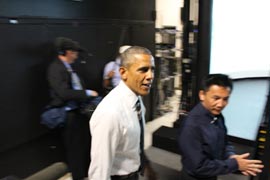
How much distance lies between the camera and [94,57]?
11.5ft

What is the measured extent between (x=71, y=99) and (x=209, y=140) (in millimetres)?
1551

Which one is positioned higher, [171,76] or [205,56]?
[205,56]

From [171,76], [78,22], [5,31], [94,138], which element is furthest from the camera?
[171,76]

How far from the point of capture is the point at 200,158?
1479mm

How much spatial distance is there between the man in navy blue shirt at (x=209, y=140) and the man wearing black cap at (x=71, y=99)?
4.69 ft

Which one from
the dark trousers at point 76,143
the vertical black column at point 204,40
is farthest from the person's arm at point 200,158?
the vertical black column at point 204,40

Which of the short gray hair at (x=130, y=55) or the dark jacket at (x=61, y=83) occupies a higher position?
the short gray hair at (x=130, y=55)

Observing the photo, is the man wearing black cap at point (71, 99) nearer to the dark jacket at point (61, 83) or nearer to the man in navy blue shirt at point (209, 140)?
the dark jacket at point (61, 83)

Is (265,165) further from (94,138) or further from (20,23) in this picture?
(20,23)

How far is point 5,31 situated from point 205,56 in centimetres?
243

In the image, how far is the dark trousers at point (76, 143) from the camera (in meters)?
2.78

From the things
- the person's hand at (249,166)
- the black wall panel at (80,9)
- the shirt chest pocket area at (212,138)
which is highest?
the black wall panel at (80,9)

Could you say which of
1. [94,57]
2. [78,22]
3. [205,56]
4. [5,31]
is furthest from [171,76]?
[5,31]

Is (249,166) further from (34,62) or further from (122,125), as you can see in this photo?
(34,62)
